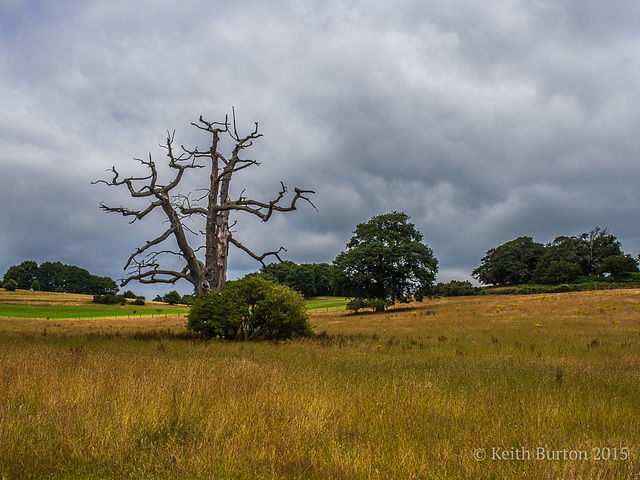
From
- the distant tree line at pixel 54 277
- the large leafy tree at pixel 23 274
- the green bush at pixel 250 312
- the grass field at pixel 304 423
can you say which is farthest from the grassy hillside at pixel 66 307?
the grass field at pixel 304 423

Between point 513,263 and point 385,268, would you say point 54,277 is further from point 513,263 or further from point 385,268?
point 513,263

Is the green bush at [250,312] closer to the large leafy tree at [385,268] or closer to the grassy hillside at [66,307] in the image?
the large leafy tree at [385,268]

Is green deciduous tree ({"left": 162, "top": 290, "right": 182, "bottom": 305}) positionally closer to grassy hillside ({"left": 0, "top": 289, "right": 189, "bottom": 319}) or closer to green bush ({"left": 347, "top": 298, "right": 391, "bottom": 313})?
grassy hillside ({"left": 0, "top": 289, "right": 189, "bottom": 319})

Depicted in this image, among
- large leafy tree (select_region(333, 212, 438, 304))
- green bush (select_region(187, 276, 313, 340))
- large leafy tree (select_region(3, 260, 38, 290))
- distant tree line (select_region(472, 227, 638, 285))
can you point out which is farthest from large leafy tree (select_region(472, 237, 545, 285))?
large leafy tree (select_region(3, 260, 38, 290))

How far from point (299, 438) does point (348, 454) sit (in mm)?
618

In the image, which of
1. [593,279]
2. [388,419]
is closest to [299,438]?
[388,419]

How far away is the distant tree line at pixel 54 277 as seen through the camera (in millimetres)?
119019

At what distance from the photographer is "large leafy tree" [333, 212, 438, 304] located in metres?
42.3

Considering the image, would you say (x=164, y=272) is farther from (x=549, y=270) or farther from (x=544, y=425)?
(x=549, y=270)

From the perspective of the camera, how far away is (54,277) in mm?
122375

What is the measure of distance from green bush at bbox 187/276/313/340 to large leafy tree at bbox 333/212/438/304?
81.3 ft

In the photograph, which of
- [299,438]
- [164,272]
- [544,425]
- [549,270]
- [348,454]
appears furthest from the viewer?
[549,270]

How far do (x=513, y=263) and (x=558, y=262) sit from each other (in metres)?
15.2

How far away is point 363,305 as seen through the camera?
147 feet
